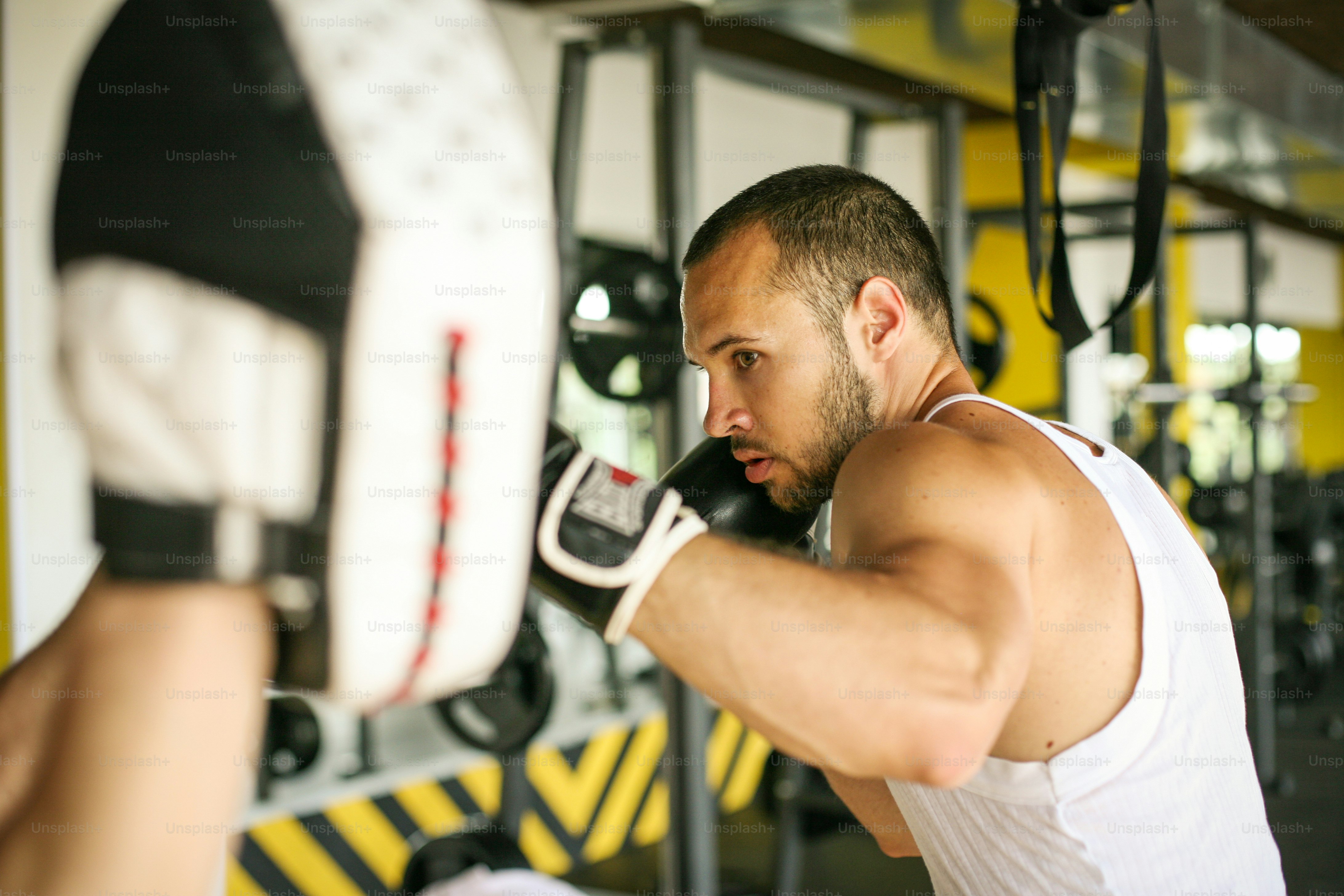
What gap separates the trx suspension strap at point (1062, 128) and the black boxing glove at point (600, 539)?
2.65 ft

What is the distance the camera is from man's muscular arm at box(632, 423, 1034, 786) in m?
0.59

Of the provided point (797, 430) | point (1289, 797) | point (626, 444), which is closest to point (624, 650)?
point (626, 444)

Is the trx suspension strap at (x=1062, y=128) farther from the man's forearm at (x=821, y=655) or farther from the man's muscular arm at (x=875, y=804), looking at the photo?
the man's forearm at (x=821, y=655)

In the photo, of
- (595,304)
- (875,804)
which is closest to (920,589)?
(875,804)

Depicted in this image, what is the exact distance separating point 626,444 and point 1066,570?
3.84 m

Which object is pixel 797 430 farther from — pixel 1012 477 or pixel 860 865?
pixel 860 865

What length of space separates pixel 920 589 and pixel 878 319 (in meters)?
0.51

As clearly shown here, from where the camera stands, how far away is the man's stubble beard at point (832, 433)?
1168 mm

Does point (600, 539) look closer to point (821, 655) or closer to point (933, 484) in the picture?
point (821, 655)

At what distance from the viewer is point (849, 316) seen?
1.17 m

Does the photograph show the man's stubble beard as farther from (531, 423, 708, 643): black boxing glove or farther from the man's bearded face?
(531, 423, 708, 643): black boxing glove

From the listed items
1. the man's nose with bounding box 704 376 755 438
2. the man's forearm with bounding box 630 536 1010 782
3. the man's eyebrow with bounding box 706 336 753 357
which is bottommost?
the man's forearm with bounding box 630 536 1010 782

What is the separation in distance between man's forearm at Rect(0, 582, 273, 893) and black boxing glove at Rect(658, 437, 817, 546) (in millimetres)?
777

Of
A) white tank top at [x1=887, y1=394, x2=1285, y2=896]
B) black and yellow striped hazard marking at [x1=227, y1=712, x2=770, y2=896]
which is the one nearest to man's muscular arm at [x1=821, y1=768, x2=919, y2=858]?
white tank top at [x1=887, y1=394, x2=1285, y2=896]
